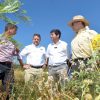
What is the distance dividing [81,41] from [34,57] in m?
2.14

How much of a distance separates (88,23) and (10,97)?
2045 mm

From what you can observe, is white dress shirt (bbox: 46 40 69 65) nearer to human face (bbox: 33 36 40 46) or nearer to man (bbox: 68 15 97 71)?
human face (bbox: 33 36 40 46)

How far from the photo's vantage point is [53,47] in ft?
27.8

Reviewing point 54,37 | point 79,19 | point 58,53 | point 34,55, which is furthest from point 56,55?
point 79,19

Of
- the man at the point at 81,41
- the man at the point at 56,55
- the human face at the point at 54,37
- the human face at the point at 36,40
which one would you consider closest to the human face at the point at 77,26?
the man at the point at 81,41

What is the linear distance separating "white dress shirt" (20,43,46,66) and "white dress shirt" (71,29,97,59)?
6.28ft

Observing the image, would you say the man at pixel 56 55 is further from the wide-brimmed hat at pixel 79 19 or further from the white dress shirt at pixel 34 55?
the wide-brimmed hat at pixel 79 19

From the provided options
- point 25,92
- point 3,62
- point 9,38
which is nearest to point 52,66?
point 3,62

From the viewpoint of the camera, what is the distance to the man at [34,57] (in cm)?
877

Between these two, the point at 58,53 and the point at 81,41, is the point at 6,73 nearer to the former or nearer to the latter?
the point at 81,41

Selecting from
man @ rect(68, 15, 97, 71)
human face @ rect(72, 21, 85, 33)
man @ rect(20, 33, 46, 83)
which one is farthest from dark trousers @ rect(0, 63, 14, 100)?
man @ rect(20, 33, 46, 83)

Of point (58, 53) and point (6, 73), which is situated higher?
point (58, 53)

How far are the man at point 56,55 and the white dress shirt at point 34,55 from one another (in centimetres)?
24

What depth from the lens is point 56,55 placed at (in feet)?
27.2
